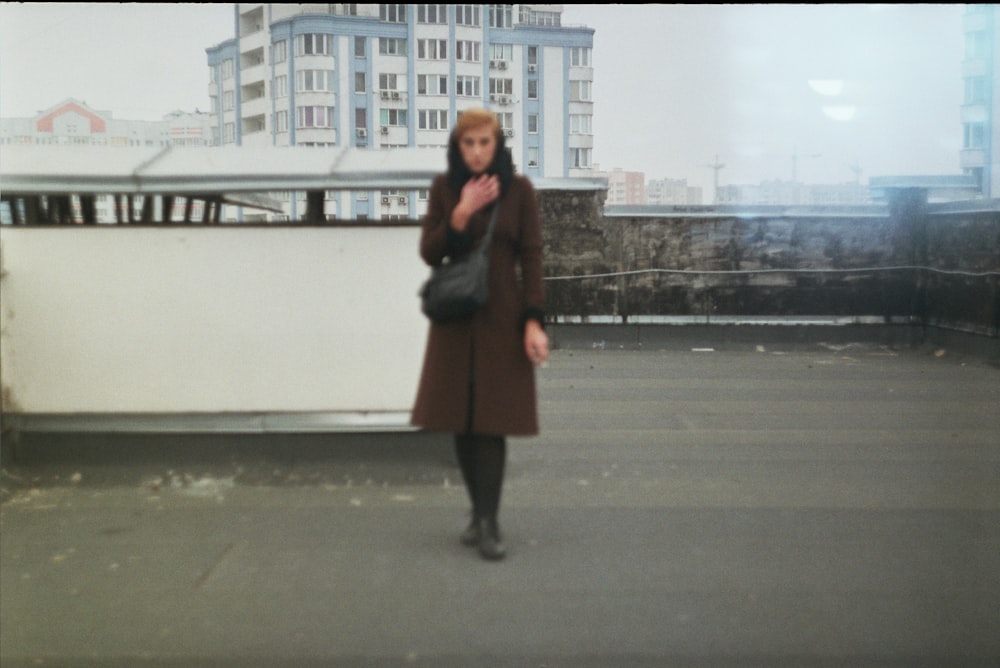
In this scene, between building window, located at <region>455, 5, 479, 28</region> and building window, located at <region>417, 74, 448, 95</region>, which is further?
building window, located at <region>455, 5, 479, 28</region>

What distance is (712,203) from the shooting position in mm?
15562

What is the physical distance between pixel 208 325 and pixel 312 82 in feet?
112

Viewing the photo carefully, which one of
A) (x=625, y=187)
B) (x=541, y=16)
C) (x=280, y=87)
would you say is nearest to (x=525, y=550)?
(x=625, y=187)

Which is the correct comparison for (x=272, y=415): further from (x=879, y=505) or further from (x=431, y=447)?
(x=879, y=505)

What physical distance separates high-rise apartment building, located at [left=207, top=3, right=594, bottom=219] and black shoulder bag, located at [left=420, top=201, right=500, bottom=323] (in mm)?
32245

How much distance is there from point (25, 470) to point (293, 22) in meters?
23.9

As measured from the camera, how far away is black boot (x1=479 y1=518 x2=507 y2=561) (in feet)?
15.0

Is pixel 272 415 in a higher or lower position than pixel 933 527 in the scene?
higher

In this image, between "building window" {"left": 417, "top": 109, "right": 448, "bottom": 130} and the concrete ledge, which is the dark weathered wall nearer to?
the concrete ledge

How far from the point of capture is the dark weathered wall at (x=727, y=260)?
594 inches

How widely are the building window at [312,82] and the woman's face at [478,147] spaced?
1265 inches

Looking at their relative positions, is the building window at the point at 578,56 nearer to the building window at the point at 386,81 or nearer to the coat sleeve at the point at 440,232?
the building window at the point at 386,81

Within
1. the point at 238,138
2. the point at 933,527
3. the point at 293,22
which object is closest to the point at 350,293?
the point at 933,527

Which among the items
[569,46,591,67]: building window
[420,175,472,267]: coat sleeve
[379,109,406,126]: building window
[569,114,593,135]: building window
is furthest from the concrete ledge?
[569,114,593,135]: building window
